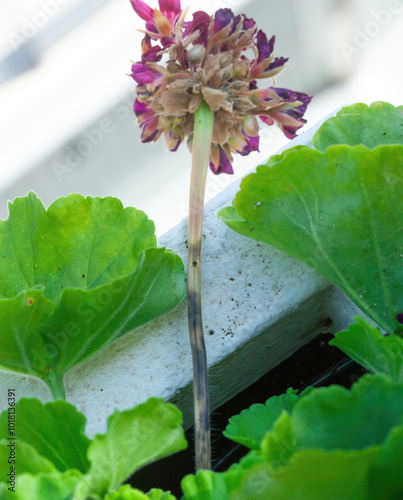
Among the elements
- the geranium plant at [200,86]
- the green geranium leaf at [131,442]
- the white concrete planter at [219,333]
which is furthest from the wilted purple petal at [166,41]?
the green geranium leaf at [131,442]

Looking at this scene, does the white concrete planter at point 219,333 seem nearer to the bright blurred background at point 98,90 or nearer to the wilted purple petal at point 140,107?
the wilted purple petal at point 140,107

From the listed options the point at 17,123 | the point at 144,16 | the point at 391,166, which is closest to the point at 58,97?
the point at 17,123

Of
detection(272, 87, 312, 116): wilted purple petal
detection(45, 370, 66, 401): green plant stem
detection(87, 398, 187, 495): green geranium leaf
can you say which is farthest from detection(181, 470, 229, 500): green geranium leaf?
detection(272, 87, 312, 116): wilted purple petal

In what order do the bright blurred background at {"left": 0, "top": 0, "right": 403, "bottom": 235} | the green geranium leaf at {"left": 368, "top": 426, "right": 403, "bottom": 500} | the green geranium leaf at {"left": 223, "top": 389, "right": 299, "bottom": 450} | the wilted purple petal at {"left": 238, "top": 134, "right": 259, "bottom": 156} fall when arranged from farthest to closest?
the bright blurred background at {"left": 0, "top": 0, "right": 403, "bottom": 235} < the wilted purple petal at {"left": 238, "top": 134, "right": 259, "bottom": 156} < the green geranium leaf at {"left": 223, "top": 389, "right": 299, "bottom": 450} < the green geranium leaf at {"left": 368, "top": 426, "right": 403, "bottom": 500}

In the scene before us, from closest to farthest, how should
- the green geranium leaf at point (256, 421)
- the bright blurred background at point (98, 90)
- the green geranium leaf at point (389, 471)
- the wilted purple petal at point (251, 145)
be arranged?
the green geranium leaf at point (389, 471)
the green geranium leaf at point (256, 421)
the wilted purple petal at point (251, 145)
the bright blurred background at point (98, 90)

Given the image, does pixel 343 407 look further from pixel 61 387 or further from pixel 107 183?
pixel 107 183

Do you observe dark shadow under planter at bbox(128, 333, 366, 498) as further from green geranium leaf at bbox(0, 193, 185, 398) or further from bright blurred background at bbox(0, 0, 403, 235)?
bright blurred background at bbox(0, 0, 403, 235)
